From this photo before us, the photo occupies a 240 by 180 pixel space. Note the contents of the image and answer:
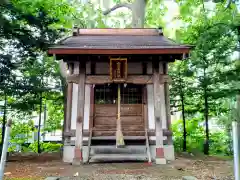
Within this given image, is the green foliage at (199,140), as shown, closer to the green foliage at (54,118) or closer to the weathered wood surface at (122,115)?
the weathered wood surface at (122,115)

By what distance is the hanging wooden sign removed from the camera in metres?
7.79

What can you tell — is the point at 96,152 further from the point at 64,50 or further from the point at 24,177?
the point at 64,50

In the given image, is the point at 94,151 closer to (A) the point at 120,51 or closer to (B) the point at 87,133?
(B) the point at 87,133

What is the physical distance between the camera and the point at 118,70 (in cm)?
783

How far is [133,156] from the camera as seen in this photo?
302 inches

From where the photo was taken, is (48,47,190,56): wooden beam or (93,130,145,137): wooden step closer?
(48,47,190,56): wooden beam

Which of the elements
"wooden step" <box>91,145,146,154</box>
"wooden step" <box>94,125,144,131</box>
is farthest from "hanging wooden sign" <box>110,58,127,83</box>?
"wooden step" <box>91,145,146,154</box>

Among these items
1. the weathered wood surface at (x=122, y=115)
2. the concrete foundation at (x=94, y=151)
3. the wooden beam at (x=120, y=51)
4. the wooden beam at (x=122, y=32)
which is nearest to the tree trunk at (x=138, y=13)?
the wooden beam at (x=122, y=32)

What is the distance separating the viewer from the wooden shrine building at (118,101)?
24.7ft

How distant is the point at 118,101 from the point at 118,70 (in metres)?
1.06

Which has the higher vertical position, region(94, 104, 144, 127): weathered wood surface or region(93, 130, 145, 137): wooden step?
region(94, 104, 144, 127): weathered wood surface

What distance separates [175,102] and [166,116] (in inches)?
120

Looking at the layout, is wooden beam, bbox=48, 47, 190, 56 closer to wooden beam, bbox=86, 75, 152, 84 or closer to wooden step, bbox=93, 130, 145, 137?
wooden beam, bbox=86, 75, 152, 84

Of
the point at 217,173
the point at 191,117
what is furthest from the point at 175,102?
the point at 217,173
